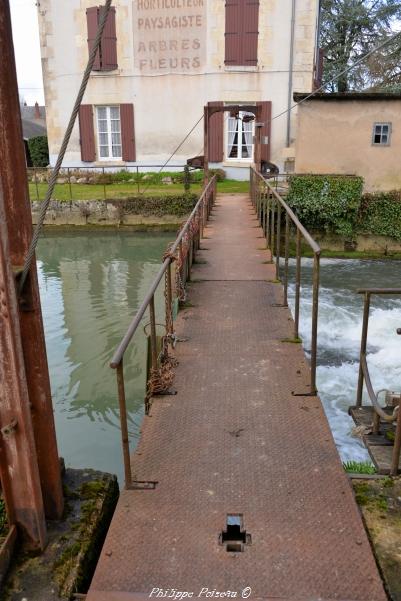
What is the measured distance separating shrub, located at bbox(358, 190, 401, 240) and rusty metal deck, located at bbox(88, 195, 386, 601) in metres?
11.6

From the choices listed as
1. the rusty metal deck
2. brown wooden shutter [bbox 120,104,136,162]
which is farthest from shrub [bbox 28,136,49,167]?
the rusty metal deck

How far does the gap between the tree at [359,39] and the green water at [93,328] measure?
17.8 m

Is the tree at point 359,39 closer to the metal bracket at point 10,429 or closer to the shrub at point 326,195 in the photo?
the shrub at point 326,195

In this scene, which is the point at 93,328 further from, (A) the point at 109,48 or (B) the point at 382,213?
(A) the point at 109,48

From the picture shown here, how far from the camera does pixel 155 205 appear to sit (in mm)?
18109

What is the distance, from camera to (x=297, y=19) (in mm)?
18844

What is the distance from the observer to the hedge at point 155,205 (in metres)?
17.9

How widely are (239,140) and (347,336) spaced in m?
13.1

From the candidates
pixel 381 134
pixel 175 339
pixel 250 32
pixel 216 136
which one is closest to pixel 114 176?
pixel 216 136

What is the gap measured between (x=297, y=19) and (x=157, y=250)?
1001 centimetres

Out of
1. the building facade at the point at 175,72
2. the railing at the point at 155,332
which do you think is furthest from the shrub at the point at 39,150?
the railing at the point at 155,332

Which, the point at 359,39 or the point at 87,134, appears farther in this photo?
the point at 359,39

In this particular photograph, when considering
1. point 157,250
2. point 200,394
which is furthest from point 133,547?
point 157,250

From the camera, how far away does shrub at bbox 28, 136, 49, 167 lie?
2547 cm
